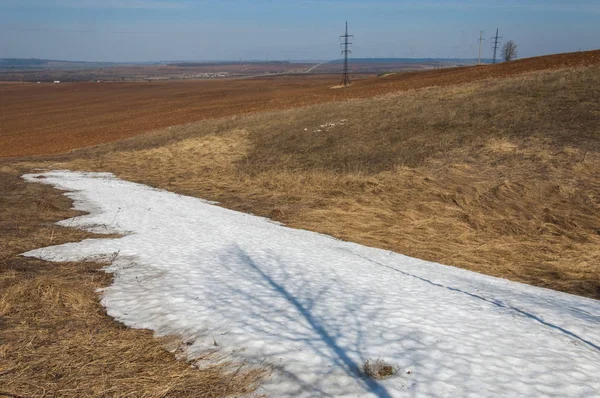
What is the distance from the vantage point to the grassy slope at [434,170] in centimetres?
1232

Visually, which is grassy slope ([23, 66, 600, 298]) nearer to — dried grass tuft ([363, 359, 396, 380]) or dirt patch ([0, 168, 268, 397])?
dried grass tuft ([363, 359, 396, 380])

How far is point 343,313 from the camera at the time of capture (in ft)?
25.3

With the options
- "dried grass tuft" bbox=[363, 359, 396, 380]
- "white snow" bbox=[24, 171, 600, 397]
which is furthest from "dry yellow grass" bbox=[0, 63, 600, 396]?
"dried grass tuft" bbox=[363, 359, 396, 380]

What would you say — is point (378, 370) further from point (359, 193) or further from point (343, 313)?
point (359, 193)

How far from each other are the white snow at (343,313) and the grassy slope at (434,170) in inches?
70.1

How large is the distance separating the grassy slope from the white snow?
70.1 inches

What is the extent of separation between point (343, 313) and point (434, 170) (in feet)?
35.4

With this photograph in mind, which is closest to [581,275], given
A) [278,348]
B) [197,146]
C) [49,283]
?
Result: [278,348]

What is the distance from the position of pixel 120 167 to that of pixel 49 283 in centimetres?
1764

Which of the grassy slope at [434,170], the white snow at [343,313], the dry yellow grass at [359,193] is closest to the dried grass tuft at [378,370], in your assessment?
the white snow at [343,313]

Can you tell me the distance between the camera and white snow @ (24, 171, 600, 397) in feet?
19.1

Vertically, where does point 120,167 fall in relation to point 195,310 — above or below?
below

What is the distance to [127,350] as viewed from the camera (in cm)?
627

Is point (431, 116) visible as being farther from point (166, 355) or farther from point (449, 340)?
point (166, 355)
